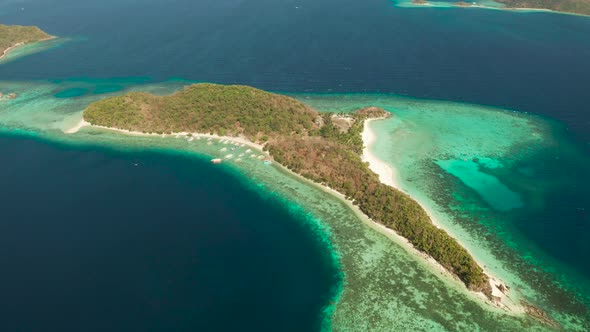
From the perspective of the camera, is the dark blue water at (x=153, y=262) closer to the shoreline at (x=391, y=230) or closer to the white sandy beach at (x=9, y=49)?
the shoreline at (x=391, y=230)

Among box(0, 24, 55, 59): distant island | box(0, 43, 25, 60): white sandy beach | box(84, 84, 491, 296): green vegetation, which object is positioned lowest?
box(84, 84, 491, 296): green vegetation

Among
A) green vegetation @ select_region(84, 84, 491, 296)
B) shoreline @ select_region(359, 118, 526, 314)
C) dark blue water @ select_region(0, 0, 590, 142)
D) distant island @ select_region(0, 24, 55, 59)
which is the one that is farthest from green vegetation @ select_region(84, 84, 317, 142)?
distant island @ select_region(0, 24, 55, 59)

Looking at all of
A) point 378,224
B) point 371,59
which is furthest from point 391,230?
point 371,59

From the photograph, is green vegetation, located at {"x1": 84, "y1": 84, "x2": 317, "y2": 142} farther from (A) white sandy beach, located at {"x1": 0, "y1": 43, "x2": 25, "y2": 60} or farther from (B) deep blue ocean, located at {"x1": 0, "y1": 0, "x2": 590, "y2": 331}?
(A) white sandy beach, located at {"x1": 0, "y1": 43, "x2": 25, "y2": 60}

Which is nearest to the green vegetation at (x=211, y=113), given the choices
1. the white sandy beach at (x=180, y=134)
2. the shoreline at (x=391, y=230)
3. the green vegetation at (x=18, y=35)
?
the white sandy beach at (x=180, y=134)

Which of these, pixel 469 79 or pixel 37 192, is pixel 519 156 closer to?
pixel 469 79

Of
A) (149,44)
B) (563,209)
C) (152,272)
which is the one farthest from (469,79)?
(149,44)
